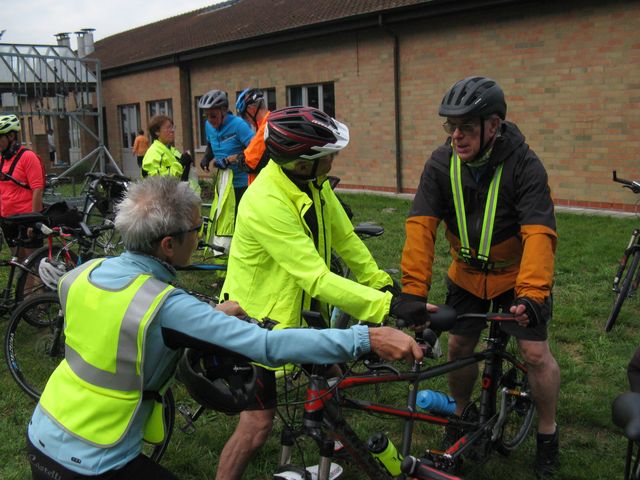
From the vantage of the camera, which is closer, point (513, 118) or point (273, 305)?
point (273, 305)

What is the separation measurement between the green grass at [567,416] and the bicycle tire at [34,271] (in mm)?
827

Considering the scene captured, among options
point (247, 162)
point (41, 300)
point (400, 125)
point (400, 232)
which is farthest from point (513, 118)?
Result: point (41, 300)

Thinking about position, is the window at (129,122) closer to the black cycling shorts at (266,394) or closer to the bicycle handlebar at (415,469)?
the black cycling shorts at (266,394)

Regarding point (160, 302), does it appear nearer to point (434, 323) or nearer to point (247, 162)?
point (434, 323)

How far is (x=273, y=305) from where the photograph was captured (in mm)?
3121

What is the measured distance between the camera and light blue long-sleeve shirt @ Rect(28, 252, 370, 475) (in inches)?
86.6

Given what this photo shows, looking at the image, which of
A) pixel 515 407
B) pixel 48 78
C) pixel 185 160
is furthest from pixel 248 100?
pixel 48 78

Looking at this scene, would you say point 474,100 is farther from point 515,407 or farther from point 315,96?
point 315,96

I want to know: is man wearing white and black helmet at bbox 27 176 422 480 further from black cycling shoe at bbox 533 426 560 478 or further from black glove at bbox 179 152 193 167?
black glove at bbox 179 152 193 167

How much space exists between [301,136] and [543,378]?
1.87 metres

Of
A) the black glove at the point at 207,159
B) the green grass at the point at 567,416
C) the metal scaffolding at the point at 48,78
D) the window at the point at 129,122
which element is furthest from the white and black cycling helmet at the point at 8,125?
the window at the point at 129,122

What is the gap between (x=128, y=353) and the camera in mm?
2199

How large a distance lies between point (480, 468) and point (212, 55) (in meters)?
19.3

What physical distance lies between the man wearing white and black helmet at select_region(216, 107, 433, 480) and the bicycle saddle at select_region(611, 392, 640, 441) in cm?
99
